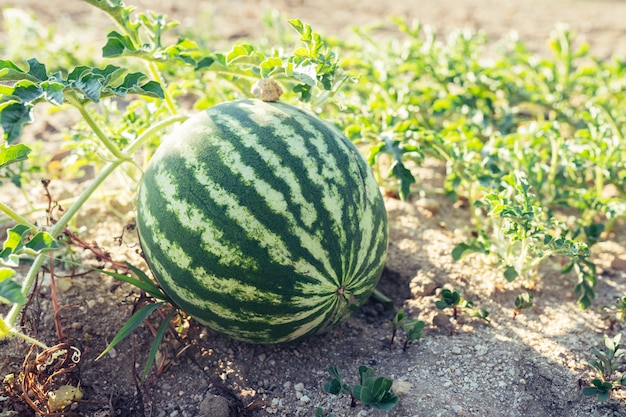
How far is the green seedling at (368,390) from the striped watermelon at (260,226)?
22 centimetres

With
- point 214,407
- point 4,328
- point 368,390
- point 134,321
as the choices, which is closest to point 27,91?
point 4,328

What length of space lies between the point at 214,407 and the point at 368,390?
1.83 ft

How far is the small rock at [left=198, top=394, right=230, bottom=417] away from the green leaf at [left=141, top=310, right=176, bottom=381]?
236mm

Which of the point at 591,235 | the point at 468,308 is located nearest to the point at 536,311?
the point at 468,308

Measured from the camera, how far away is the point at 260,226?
2.10 metres

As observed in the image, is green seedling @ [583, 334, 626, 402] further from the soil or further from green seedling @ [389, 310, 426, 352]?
green seedling @ [389, 310, 426, 352]

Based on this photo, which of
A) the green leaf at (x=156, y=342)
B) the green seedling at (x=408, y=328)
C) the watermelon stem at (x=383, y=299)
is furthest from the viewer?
the watermelon stem at (x=383, y=299)

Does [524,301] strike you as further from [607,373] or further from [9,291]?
[9,291]

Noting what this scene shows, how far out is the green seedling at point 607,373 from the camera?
219 cm

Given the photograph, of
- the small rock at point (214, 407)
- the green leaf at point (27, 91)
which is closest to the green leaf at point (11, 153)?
the green leaf at point (27, 91)

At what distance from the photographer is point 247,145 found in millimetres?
2230

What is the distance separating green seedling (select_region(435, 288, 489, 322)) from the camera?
2.56 meters

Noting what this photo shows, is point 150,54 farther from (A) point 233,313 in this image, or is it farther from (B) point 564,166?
(B) point 564,166

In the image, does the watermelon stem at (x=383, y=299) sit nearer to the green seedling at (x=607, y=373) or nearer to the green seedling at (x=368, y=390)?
the green seedling at (x=368, y=390)
